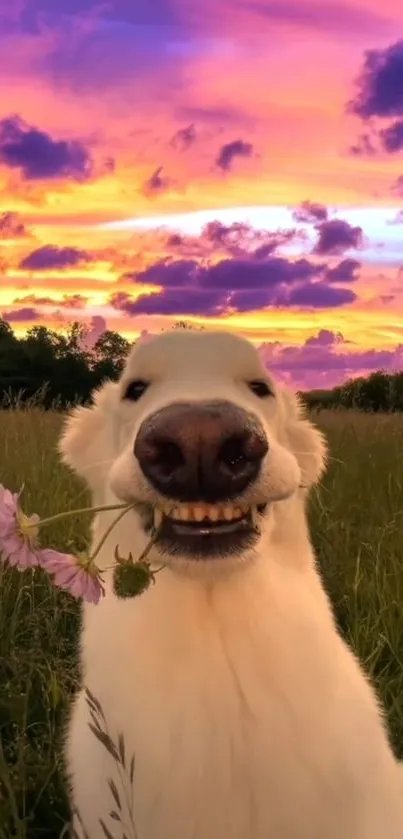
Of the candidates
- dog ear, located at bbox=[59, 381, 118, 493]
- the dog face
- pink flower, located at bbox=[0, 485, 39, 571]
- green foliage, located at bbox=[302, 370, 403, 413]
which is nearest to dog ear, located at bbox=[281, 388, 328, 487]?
the dog face

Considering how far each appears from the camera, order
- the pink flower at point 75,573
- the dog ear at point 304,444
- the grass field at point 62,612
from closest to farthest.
A: the pink flower at point 75,573, the dog ear at point 304,444, the grass field at point 62,612

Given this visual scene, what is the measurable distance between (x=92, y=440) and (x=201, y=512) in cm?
85

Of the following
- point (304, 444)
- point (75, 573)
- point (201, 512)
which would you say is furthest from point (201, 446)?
point (304, 444)

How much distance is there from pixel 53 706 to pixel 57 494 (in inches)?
95.8

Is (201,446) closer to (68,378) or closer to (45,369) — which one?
(68,378)

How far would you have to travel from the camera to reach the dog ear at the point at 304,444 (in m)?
2.98

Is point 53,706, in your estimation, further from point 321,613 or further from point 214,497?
point 214,497

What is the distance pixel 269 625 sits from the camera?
264cm

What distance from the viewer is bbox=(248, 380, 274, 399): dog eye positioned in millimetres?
2735

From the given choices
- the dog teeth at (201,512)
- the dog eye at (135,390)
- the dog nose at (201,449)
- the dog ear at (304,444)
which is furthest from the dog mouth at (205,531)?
the dog ear at (304,444)

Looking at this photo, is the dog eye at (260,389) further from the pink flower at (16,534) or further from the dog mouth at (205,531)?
the pink flower at (16,534)

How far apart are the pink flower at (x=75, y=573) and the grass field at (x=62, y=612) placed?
15cm

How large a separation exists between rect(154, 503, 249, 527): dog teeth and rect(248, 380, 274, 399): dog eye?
0.44m

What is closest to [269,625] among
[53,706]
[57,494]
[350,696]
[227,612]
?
[227,612]
